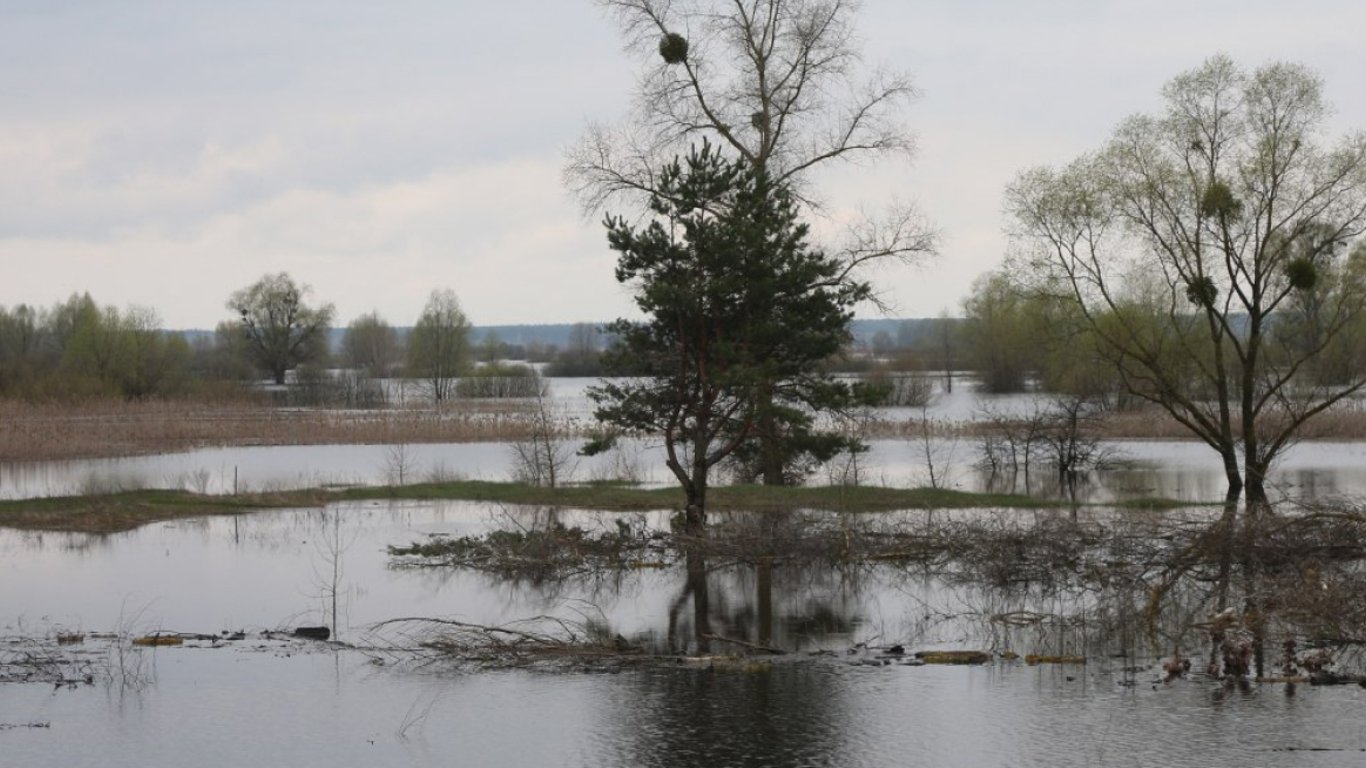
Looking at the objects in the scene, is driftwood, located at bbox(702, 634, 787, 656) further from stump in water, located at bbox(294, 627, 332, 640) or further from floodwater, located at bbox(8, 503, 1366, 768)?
stump in water, located at bbox(294, 627, 332, 640)

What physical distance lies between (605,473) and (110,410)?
2841 cm

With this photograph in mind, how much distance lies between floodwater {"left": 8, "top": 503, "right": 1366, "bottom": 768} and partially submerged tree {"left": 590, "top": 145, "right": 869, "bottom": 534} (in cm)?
361

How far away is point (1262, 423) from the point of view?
136ft

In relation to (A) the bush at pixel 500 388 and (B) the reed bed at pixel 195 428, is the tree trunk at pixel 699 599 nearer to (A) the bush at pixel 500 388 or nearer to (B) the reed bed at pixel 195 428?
(B) the reed bed at pixel 195 428

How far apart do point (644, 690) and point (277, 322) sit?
319 feet

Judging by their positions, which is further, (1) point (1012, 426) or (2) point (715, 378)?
(1) point (1012, 426)

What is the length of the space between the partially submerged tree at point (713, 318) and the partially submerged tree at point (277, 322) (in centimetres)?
8421

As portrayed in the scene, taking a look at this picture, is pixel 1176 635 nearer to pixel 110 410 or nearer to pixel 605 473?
pixel 605 473

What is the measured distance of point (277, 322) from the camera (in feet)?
351

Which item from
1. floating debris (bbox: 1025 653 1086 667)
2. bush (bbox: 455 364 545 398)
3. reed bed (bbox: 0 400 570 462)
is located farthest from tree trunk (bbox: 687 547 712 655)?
bush (bbox: 455 364 545 398)

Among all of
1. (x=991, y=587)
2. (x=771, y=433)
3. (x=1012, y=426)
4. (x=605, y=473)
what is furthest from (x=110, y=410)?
(x=991, y=587)

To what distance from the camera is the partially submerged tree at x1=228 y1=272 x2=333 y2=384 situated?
10575cm

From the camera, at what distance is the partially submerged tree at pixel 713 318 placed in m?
24.6

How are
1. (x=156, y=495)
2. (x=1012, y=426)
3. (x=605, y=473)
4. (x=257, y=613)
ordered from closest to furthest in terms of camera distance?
(x=257, y=613) < (x=156, y=495) < (x=605, y=473) < (x=1012, y=426)
